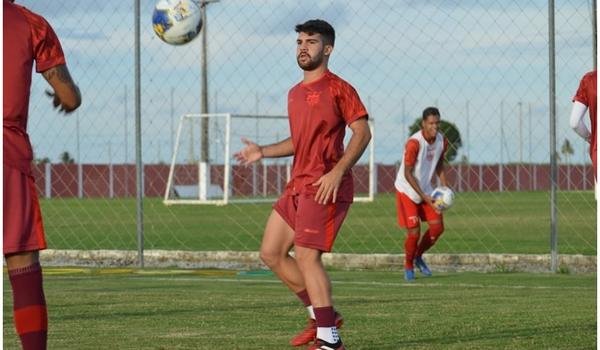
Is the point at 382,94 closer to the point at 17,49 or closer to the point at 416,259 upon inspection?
the point at 416,259

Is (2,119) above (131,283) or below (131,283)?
above

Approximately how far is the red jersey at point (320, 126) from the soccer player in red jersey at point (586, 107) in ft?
5.62

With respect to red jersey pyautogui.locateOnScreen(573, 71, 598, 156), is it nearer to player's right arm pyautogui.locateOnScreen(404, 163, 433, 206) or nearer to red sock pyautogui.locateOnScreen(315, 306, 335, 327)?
red sock pyautogui.locateOnScreen(315, 306, 335, 327)

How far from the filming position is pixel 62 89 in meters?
7.45

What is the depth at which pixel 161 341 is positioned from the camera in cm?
1006

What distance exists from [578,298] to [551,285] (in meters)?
2.14

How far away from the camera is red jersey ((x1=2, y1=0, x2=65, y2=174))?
7.32 metres

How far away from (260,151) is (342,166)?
2.59ft

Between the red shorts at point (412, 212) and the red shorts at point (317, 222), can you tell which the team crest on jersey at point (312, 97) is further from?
the red shorts at point (412, 212)

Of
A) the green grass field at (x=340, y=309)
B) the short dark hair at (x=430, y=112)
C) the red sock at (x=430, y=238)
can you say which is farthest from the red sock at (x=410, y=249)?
the short dark hair at (x=430, y=112)

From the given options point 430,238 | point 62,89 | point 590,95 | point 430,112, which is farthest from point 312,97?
point 430,238

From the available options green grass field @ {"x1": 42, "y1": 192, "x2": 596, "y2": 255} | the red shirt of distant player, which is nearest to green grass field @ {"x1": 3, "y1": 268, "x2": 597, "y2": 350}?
the red shirt of distant player

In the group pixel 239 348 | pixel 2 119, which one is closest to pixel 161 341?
pixel 239 348

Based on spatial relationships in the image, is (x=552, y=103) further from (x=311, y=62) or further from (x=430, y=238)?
(x=311, y=62)
